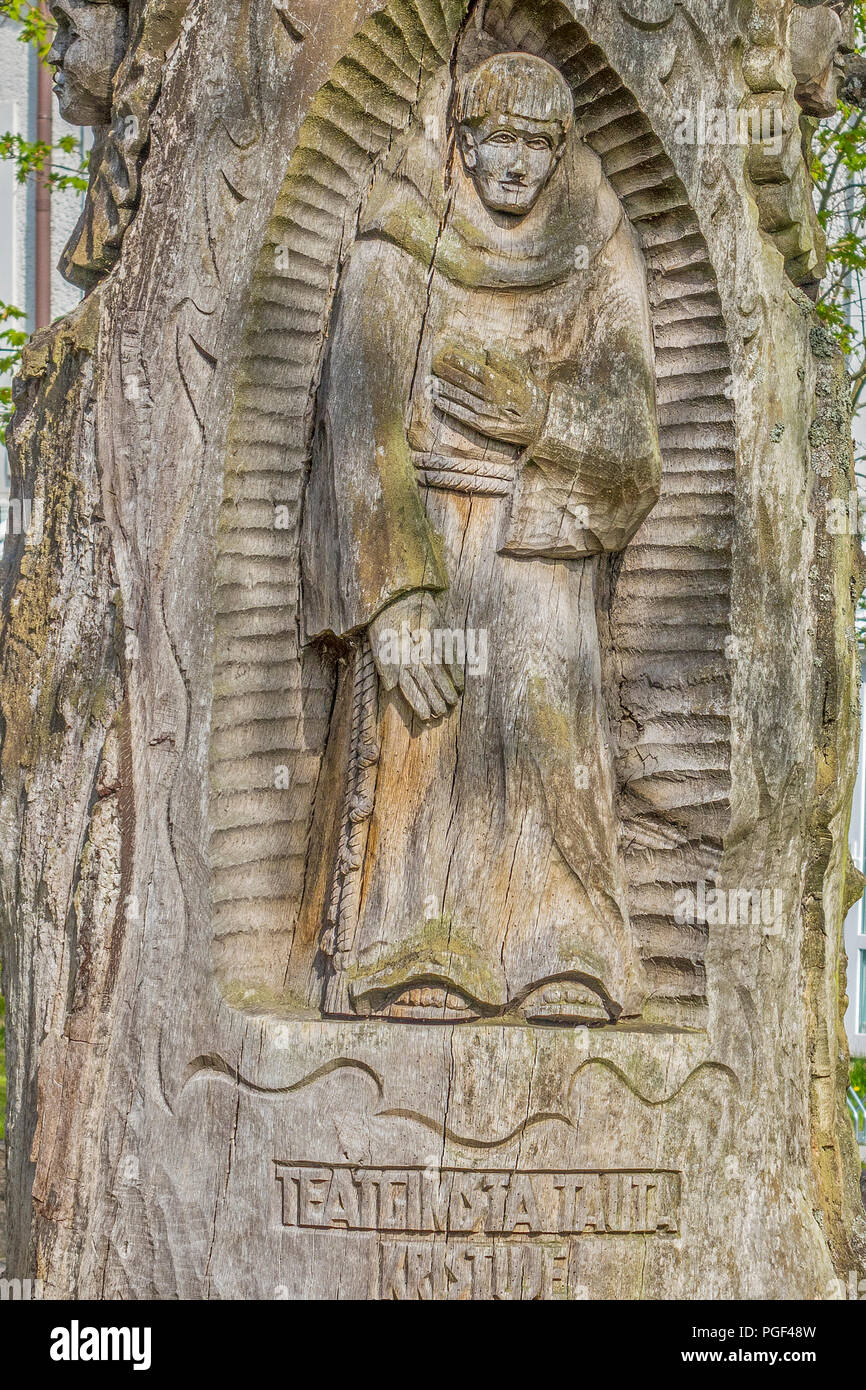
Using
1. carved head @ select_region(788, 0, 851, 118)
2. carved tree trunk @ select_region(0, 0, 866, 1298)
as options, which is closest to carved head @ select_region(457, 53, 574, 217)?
carved tree trunk @ select_region(0, 0, 866, 1298)

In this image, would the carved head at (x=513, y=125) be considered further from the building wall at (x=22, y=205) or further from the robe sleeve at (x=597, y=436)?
the building wall at (x=22, y=205)

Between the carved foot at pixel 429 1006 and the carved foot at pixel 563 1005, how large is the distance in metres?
0.17

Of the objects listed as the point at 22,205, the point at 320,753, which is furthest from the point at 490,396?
the point at 22,205

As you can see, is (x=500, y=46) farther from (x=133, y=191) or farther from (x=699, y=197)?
(x=133, y=191)

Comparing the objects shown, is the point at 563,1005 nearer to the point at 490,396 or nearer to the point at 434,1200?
the point at 434,1200

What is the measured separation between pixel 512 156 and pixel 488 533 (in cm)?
103

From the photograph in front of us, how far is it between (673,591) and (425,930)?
1.23m

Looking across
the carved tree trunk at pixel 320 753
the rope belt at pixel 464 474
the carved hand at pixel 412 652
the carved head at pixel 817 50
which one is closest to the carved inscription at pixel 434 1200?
the carved tree trunk at pixel 320 753

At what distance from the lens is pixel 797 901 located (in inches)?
201

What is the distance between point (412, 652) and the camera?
477 cm

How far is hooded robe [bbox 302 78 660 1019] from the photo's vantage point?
15.6 ft

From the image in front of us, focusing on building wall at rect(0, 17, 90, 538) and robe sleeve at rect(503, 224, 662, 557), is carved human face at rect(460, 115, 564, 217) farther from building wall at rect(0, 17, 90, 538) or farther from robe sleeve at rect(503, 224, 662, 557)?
building wall at rect(0, 17, 90, 538)

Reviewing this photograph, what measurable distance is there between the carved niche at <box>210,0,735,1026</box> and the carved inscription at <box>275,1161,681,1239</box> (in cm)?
43

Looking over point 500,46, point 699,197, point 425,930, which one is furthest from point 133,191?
point 425,930
